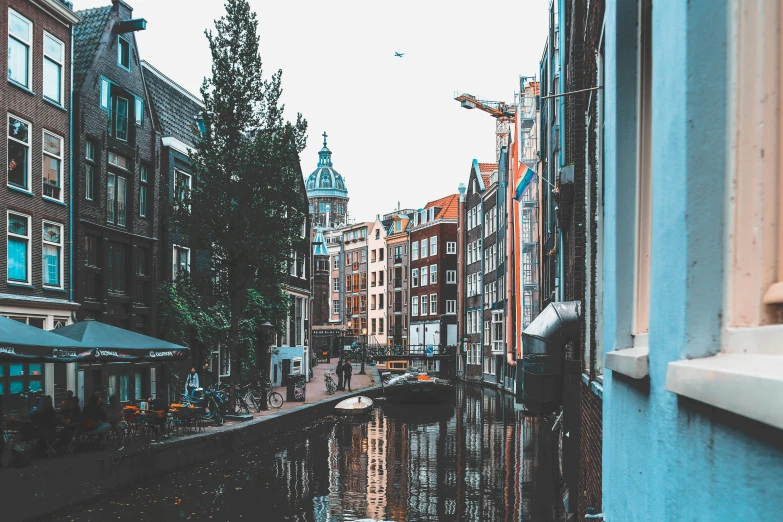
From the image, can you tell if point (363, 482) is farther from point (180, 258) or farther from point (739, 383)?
point (180, 258)

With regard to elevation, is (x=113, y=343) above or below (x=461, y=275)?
below

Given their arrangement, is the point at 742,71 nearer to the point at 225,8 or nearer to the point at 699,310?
the point at 699,310

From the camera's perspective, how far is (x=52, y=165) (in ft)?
78.4

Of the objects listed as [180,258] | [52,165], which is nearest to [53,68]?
[52,165]

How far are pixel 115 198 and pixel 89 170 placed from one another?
1.78 m

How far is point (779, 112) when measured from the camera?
179cm

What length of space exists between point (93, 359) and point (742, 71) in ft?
56.2

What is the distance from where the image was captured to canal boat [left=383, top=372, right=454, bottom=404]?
40219 mm

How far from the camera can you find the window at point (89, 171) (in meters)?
25.9

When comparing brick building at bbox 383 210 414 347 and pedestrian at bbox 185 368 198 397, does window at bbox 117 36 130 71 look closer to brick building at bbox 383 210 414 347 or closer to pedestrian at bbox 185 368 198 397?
pedestrian at bbox 185 368 198 397

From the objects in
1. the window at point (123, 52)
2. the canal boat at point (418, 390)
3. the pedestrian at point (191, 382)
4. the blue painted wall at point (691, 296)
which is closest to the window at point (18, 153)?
the window at point (123, 52)

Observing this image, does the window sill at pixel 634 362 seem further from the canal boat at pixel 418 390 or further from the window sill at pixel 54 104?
the canal boat at pixel 418 390

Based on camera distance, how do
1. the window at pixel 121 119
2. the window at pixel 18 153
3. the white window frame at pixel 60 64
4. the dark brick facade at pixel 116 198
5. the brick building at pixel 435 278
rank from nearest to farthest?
1. the window at pixel 18 153
2. the white window frame at pixel 60 64
3. the dark brick facade at pixel 116 198
4. the window at pixel 121 119
5. the brick building at pixel 435 278

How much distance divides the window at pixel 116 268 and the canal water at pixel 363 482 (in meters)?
7.95
